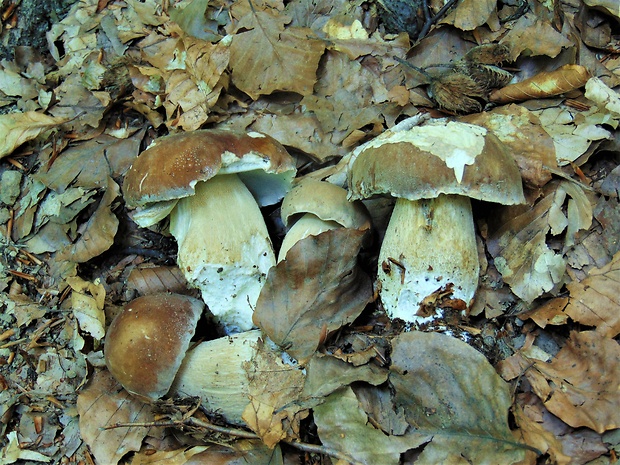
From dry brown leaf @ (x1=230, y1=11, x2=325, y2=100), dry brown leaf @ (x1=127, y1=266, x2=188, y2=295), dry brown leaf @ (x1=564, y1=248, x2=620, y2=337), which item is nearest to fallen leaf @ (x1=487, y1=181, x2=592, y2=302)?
dry brown leaf @ (x1=564, y1=248, x2=620, y2=337)

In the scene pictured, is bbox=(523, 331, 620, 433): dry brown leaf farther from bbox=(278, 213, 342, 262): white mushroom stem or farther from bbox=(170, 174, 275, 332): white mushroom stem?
bbox=(170, 174, 275, 332): white mushroom stem

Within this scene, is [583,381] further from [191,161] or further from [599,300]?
[191,161]

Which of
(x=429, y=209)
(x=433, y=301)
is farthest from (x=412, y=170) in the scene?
(x=433, y=301)

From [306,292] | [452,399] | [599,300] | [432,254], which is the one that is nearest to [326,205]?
[306,292]

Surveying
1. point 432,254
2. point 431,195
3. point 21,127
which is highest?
point 21,127

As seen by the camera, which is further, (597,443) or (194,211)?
(194,211)

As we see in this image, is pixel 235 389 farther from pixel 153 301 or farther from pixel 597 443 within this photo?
pixel 597 443
